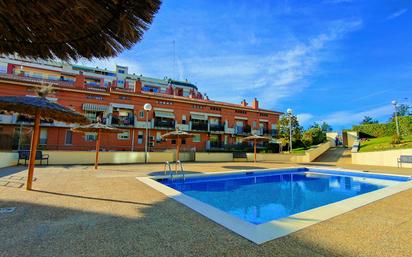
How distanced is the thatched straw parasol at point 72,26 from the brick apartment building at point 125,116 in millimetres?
20516

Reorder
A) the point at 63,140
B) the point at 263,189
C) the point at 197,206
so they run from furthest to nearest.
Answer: the point at 63,140, the point at 263,189, the point at 197,206

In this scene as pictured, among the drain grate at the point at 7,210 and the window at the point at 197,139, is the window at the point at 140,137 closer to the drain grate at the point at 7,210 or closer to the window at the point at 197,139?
the window at the point at 197,139

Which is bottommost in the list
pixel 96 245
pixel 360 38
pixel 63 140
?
pixel 96 245

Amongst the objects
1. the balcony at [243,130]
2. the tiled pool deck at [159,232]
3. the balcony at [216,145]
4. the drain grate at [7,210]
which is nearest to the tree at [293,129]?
the balcony at [243,130]

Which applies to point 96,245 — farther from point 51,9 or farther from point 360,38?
point 360,38

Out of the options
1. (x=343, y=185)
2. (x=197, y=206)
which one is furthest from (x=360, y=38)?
(x=197, y=206)

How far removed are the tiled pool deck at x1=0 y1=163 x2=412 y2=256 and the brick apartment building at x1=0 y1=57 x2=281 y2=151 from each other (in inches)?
746

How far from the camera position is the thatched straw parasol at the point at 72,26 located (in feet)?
8.28

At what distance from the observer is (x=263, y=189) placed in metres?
10.7

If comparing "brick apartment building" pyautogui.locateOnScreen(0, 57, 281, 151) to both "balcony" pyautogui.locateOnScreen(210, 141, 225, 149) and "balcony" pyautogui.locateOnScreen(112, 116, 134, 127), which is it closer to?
"balcony" pyautogui.locateOnScreen(112, 116, 134, 127)

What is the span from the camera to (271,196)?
30.5 feet

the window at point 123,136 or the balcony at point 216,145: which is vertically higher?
the window at point 123,136

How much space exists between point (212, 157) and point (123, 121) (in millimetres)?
12899

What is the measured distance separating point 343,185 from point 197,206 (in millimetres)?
9871
